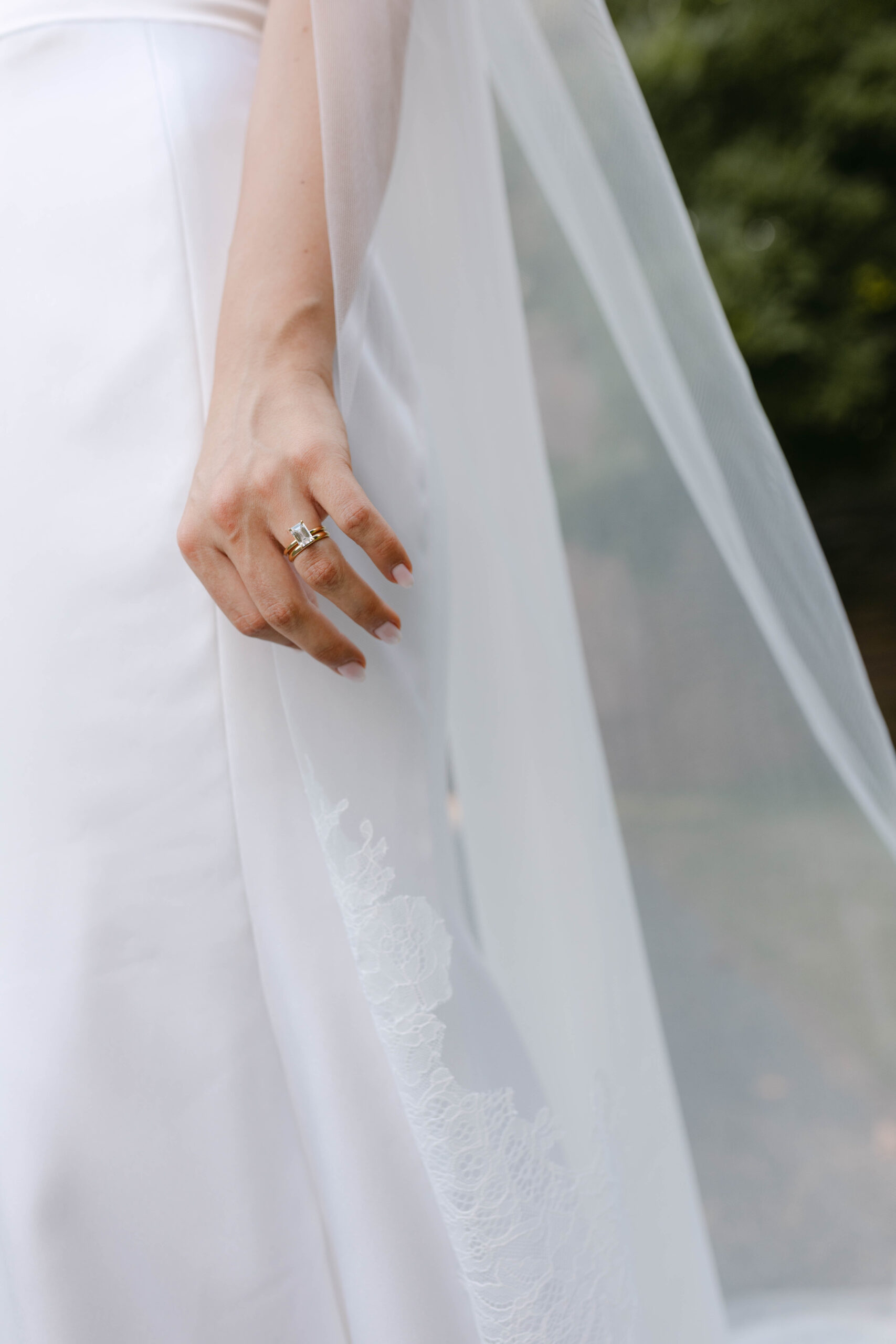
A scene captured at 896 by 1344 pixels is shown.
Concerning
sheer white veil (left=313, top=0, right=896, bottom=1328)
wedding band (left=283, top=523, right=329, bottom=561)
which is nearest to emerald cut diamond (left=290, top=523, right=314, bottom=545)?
wedding band (left=283, top=523, right=329, bottom=561)

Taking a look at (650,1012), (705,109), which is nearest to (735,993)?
(650,1012)

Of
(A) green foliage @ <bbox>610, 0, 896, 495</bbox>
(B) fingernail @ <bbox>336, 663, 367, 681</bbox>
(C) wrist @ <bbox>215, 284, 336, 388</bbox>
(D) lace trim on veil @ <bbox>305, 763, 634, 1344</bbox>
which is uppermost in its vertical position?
(A) green foliage @ <bbox>610, 0, 896, 495</bbox>

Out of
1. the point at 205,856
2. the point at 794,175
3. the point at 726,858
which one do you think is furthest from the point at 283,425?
the point at 794,175

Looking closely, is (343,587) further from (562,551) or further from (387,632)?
(562,551)

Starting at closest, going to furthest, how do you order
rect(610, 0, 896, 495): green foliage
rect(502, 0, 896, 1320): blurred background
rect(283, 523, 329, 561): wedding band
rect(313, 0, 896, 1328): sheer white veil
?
rect(283, 523, 329, 561): wedding band, rect(313, 0, 896, 1328): sheer white veil, rect(502, 0, 896, 1320): blurred background, rect(610, 0, 896, 495): green foliage

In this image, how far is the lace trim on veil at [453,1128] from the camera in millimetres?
628

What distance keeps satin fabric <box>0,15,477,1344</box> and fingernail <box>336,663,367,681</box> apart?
0.01 m

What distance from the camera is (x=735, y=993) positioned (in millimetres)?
1238

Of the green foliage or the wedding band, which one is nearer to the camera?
the wedding band

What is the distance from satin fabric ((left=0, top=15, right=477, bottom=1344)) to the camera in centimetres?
60

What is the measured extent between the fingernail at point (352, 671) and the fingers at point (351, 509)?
0.24 ft

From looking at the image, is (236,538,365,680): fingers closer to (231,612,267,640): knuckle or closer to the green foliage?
(231,612,267,640): knuckle

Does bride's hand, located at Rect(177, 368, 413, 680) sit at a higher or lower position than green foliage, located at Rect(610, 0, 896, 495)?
lower

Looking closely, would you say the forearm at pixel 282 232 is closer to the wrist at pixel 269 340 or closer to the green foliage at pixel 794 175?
the wrist at pixel 269 340
